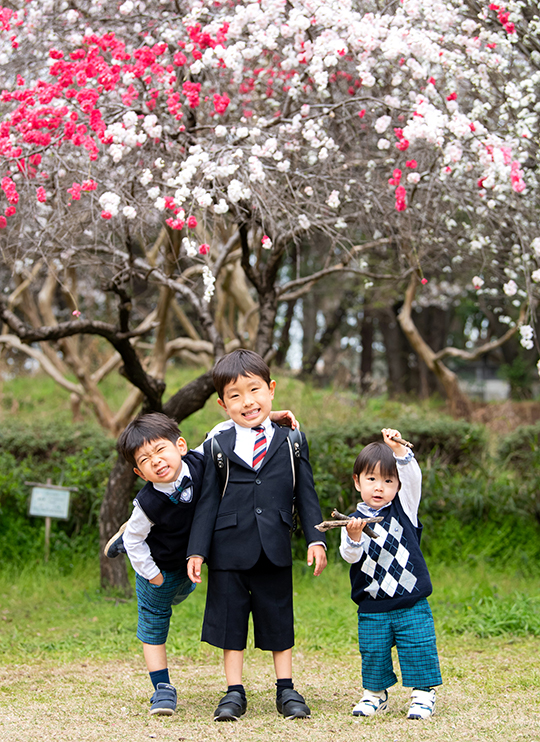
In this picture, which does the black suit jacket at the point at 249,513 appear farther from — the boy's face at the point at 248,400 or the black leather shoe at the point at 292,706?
the black leather shoe at the point at 292,706

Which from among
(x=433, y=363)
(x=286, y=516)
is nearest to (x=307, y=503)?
(x=286, y=516)

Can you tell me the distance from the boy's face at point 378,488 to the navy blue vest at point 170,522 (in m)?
0.64

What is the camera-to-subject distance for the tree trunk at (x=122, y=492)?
194 inches

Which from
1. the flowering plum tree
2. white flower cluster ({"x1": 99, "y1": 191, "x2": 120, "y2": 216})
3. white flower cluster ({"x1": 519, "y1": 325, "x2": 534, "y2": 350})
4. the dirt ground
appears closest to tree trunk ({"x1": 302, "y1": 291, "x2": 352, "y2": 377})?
the flowering plum tree

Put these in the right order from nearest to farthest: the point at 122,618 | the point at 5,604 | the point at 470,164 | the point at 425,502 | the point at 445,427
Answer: the point at 470,164 → the point at 122,618 → the point at 5,604 → the point at 425,502 → the point at 445,427

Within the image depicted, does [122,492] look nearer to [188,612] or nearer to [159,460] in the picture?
[188,612]

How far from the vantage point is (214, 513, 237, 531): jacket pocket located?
2791 mm

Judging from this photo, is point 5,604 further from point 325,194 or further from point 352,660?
point 325,194

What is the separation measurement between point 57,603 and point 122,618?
74cm

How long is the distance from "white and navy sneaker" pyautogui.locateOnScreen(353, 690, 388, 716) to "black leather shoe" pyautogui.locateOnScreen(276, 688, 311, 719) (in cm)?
19

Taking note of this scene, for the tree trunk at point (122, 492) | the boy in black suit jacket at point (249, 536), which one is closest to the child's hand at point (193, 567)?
the boy in black suit jacket at point (249, 536)

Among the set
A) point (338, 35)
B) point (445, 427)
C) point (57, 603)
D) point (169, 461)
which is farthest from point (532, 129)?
point (57, 603)

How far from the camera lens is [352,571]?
2904 millimetres

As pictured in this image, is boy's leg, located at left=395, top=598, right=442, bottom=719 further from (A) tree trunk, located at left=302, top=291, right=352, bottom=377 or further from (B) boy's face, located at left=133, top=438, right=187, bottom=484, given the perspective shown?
(A) tree trunk, located at left=302, top=291, right=352, bottom=377
